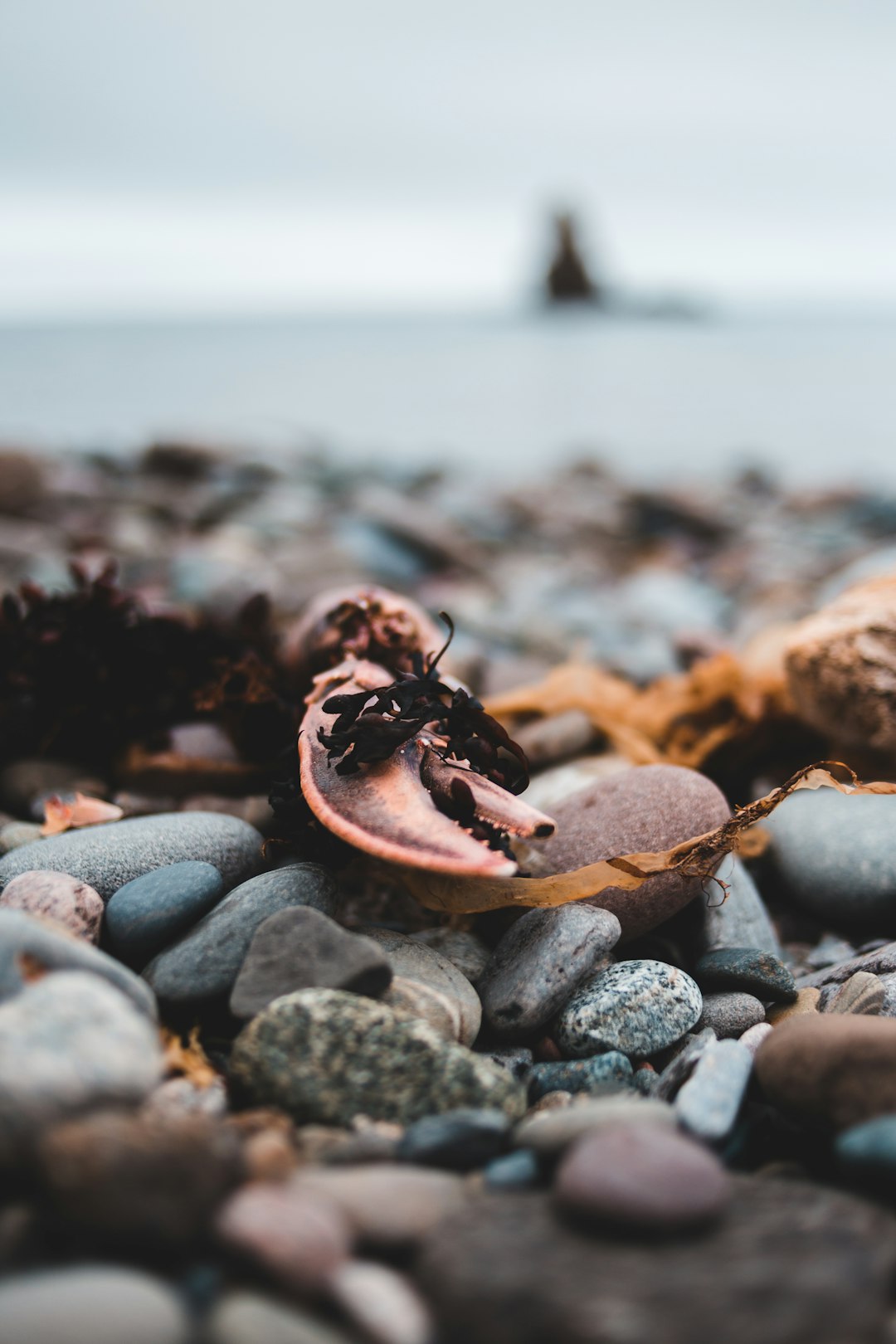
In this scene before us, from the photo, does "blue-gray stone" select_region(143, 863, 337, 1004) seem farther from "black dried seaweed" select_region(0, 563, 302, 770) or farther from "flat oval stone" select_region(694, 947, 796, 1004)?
"flat oval stone" select_region(694, 947, 796, 1004)

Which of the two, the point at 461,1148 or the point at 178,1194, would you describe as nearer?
the point at 178,1194

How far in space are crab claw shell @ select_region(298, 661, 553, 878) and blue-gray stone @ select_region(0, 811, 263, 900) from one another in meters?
0.33

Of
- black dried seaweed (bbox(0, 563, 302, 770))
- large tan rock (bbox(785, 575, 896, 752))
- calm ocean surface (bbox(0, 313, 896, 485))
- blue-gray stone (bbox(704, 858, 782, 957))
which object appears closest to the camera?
blue-gray stone (bbox(704, 858, 782, 957))

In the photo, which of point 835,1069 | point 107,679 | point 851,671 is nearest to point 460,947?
point 835,1069

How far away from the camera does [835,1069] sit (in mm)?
1705

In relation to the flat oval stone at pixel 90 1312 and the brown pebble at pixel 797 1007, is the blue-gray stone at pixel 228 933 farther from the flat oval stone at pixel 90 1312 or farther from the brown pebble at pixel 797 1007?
the brown pebble at pixel 797 1007

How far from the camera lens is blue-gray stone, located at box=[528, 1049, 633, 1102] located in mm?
1976

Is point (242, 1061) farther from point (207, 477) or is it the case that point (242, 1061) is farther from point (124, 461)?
point (124, 461)

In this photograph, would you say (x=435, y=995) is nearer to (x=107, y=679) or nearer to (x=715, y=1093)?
(x=715, y=1093)

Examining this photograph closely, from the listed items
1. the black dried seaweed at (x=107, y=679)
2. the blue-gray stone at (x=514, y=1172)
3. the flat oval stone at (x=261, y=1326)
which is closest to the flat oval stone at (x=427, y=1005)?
the blue-gray stone at (x=514, y=1172)

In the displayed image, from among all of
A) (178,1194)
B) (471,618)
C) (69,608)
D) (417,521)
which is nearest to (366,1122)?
(178,1194)

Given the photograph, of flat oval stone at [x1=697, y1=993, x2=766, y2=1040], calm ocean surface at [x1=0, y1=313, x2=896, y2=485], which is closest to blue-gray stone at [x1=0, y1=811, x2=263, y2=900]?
flat oval stone at [x1=697, y1=993, x2=766, y2=1040]

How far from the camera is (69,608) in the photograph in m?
3.38

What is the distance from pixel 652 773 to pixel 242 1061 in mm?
1413
